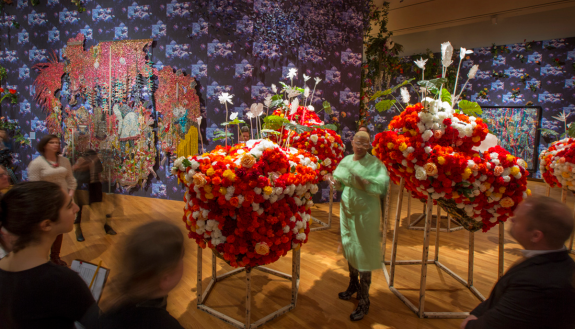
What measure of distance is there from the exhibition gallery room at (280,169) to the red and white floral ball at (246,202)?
15mm

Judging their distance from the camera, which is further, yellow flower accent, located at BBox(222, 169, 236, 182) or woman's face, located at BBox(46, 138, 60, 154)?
woman's face, located at BBox(46, 138, 60, 154)

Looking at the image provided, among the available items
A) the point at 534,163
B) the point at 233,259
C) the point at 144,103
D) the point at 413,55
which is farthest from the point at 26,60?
the point at 534,163

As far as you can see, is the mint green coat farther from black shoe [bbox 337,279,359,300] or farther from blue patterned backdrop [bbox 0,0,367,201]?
blue patterned backdrop [bbox 0,0,367,201]

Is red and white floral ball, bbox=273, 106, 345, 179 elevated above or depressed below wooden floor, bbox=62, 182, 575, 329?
above

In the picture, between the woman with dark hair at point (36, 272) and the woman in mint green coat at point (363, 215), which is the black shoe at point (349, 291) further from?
the woman with dark hair at point (36, 272)

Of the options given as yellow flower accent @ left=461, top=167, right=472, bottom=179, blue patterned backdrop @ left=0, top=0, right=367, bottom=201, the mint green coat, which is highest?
blue patterned backdrop @ left=0, top=0, right=367, bottom=201

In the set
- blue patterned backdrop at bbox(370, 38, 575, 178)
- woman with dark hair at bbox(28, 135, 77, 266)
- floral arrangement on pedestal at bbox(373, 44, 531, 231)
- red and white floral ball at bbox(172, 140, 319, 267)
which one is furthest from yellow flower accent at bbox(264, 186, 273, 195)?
blue patterned backdrop at bbox(370, 38, 575, 178)

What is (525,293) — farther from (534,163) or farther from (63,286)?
(534,163)

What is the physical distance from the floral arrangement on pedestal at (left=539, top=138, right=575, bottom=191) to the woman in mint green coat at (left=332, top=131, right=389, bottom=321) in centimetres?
291

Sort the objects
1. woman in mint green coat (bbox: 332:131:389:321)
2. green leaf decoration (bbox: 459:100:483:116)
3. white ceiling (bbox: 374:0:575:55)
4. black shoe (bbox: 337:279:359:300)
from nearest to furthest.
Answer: woman in mint green coat (bbox: 332:131:389:321)
green leaf decoration (bbox: 459:100:483:116)
black shoe (bbox: 337:279:359:300)
white ceiling (bbox: 374:0:575:55)

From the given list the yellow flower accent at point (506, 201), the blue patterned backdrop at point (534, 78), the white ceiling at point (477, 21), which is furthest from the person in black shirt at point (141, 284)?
the blue patterned backdrop at point (534, 78)

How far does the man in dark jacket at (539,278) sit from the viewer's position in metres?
1.18

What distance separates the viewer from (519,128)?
9047 millimetres

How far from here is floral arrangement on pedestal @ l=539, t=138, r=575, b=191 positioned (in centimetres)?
382
